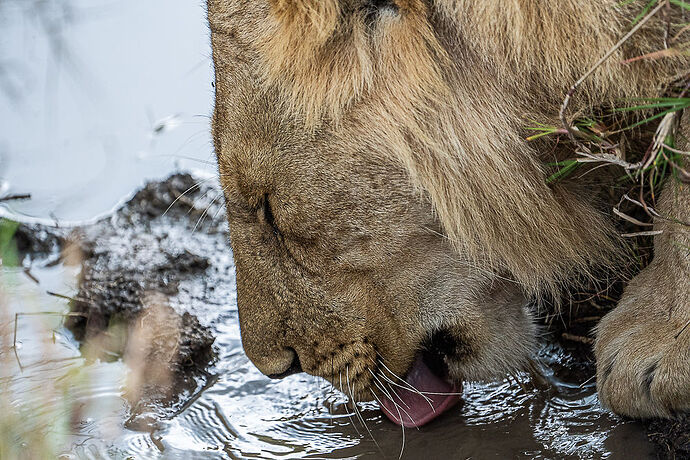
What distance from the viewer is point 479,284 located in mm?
2410

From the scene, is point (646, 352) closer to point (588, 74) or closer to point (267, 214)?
point (588, 74)

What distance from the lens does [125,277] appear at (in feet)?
11.5

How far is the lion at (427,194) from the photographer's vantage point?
2.06 m

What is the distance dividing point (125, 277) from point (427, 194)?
5.36 feet

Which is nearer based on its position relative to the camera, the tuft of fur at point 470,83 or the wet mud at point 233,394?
the tuft of fur at point 470,83

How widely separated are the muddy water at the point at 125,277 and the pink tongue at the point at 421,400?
0.12 feet

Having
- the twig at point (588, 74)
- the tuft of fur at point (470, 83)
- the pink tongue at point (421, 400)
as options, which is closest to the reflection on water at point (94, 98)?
the pink tongue at point (421, 400)

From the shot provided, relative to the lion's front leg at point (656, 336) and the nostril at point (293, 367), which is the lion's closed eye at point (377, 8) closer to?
the lion's front leg at point (656, 336)

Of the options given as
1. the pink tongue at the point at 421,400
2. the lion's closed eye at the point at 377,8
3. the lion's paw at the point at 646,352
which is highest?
the lion's closed eye at the point at 377,8

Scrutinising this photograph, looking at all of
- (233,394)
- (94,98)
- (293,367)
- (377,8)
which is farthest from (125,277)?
(94,98)

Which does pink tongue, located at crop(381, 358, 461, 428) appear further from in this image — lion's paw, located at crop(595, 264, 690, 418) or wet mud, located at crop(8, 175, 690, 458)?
lion's paw, located at crop(595, 264, 690, 418)

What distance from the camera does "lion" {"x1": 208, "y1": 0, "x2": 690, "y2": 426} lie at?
6.75 ft

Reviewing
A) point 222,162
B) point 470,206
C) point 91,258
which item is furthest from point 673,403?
point 91,258

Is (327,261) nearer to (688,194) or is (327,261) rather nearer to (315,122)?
(315,122)
